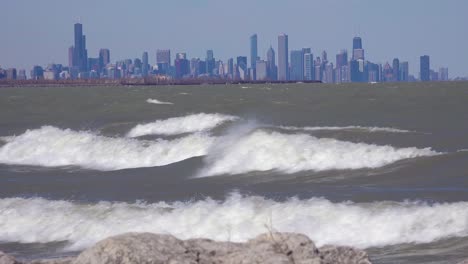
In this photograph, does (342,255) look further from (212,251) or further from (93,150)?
(93,150)

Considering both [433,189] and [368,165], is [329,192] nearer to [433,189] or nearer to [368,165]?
[433,189]

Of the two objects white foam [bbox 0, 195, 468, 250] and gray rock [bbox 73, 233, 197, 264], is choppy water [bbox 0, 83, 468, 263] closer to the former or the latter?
white foam [bbox 0, 195, 468, 250]

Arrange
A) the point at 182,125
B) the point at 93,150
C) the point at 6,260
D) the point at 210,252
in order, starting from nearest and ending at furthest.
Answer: the point at 210,252 → the point at 6,260 → the point at 93,150 → the point at 182,125

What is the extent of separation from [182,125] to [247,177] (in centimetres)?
1616

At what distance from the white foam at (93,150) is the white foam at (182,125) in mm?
1995

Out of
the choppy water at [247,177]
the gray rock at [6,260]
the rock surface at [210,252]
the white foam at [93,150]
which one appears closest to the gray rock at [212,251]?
the rock surface at [210,252]

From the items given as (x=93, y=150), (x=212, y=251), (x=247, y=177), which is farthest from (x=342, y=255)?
(x=93, y=150)

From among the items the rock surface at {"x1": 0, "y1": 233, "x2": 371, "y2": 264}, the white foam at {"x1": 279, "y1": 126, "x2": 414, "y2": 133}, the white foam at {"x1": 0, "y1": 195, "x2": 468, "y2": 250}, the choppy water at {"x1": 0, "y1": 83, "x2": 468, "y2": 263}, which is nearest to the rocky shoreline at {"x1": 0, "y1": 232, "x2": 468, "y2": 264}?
the rock surface at {"x1": 0, "y1": 233, "x2": 371, "y2": 264}

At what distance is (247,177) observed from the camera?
25.8 meters

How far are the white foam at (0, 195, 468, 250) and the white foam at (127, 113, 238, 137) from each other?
62.2 feet

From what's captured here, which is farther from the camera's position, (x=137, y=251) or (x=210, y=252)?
(x=210, y=252)

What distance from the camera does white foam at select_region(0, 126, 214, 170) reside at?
33438mm

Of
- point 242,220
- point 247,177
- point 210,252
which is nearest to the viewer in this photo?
point 210,252

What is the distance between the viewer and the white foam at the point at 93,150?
110ft
